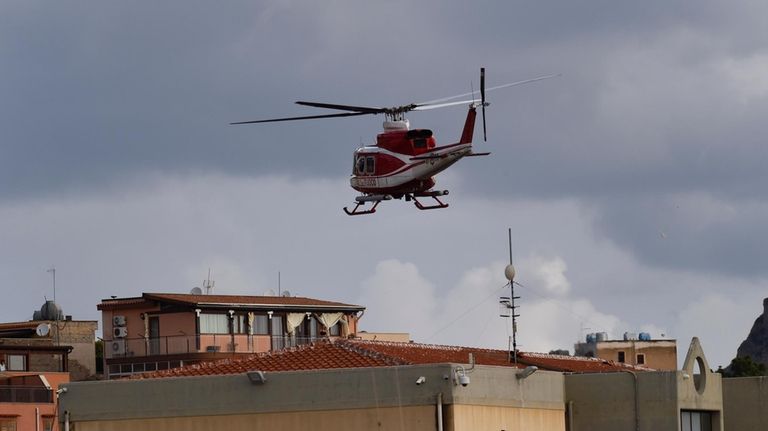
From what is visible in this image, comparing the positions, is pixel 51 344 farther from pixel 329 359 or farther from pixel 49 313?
pixel 329 359

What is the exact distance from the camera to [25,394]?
91.4m

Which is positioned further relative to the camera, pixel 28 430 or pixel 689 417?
pixel 28 430

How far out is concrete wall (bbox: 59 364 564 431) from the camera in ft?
167

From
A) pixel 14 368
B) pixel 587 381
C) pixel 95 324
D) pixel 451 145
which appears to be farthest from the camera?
pixel 95 324

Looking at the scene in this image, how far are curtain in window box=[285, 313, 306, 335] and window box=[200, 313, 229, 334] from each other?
3.75m

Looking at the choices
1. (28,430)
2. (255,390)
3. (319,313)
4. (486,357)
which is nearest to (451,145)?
(486,357)

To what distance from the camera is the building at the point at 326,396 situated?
5100 cm

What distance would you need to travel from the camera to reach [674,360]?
119 meters

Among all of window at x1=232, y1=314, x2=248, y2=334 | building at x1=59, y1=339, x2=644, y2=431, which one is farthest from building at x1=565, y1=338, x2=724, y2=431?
window at x1=232, y1=314, x2=248, y2=334

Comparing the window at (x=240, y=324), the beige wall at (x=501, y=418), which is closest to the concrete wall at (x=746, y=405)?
the beige wall at (x=501, y=418)

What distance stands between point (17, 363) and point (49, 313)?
65.9 ft

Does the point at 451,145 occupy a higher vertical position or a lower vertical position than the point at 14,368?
higher

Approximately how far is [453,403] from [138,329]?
2352 inches

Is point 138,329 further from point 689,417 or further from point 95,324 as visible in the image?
point 689,417
